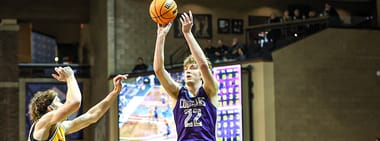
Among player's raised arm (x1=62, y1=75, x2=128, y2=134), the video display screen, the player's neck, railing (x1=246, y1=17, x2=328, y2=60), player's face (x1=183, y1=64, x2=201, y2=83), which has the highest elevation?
railing (x1=246, y1=17, x2=328, y2=60)

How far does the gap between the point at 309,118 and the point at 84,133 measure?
9771mm

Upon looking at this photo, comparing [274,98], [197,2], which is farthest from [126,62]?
[274,98]

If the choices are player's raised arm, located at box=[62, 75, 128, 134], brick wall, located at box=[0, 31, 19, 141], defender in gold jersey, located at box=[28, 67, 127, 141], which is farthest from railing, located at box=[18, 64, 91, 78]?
defender in gold jersey, located at box=[28, 67, 127, 141]

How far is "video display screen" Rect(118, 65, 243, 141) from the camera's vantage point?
1722 cm

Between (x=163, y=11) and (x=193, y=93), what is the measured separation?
3.20 feet

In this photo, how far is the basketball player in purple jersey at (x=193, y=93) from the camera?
5.45 meters

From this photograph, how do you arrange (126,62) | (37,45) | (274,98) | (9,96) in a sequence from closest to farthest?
(274,98) < (126,62) < (9,96) < (37,45)

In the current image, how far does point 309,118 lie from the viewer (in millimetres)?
17094

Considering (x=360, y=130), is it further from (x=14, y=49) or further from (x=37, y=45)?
(x=37, y=45)

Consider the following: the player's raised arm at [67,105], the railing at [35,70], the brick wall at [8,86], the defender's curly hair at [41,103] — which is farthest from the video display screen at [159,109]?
the player's raised arm at [67,105]

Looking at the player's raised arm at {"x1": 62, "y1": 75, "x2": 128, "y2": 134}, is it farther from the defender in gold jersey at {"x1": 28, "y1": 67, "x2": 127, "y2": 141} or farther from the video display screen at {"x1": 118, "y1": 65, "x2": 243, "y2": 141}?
the video display screen at {"x1": 118, "y1": 65, "x2": 243, "y2": 141}

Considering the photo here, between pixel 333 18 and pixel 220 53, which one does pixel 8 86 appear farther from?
pixel 333 18

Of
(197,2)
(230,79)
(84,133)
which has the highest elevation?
(197,2)

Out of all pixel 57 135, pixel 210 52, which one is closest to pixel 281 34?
pixel 210 52
